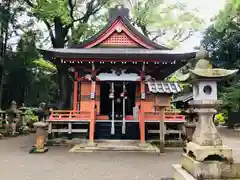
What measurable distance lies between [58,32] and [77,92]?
9046mm

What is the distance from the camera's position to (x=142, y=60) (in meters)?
12.2

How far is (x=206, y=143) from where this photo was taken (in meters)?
4.96

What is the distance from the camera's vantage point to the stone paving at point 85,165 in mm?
6492

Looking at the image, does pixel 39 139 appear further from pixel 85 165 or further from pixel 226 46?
pixel 226 46

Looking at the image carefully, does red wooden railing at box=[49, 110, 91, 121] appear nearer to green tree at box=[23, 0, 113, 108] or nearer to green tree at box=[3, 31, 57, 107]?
green tree at box=[23, 0, 113, 108]

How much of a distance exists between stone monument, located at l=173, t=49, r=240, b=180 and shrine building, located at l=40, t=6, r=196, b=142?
4495 mm

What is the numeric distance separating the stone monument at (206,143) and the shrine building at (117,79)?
4495 millimetres

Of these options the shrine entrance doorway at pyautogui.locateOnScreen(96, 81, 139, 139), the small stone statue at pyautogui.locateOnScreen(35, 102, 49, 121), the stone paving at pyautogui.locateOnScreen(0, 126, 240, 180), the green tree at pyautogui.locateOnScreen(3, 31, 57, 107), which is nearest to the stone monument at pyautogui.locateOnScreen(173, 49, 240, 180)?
the stone paving at pyautogui.locateOnScreen(0, 126, 240, 180)

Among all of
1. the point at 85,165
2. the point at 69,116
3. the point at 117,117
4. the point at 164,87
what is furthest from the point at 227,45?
the point at 85,165

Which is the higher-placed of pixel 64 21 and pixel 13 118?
pixel 64 21

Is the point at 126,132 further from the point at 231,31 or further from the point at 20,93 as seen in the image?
the point at 231,31

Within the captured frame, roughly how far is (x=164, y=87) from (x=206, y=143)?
17.1 ft

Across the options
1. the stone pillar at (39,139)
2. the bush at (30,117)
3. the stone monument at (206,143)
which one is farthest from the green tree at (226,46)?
the bush at (30,117)

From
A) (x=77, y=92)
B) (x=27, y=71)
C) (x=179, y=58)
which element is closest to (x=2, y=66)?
(x=27, y=71)
